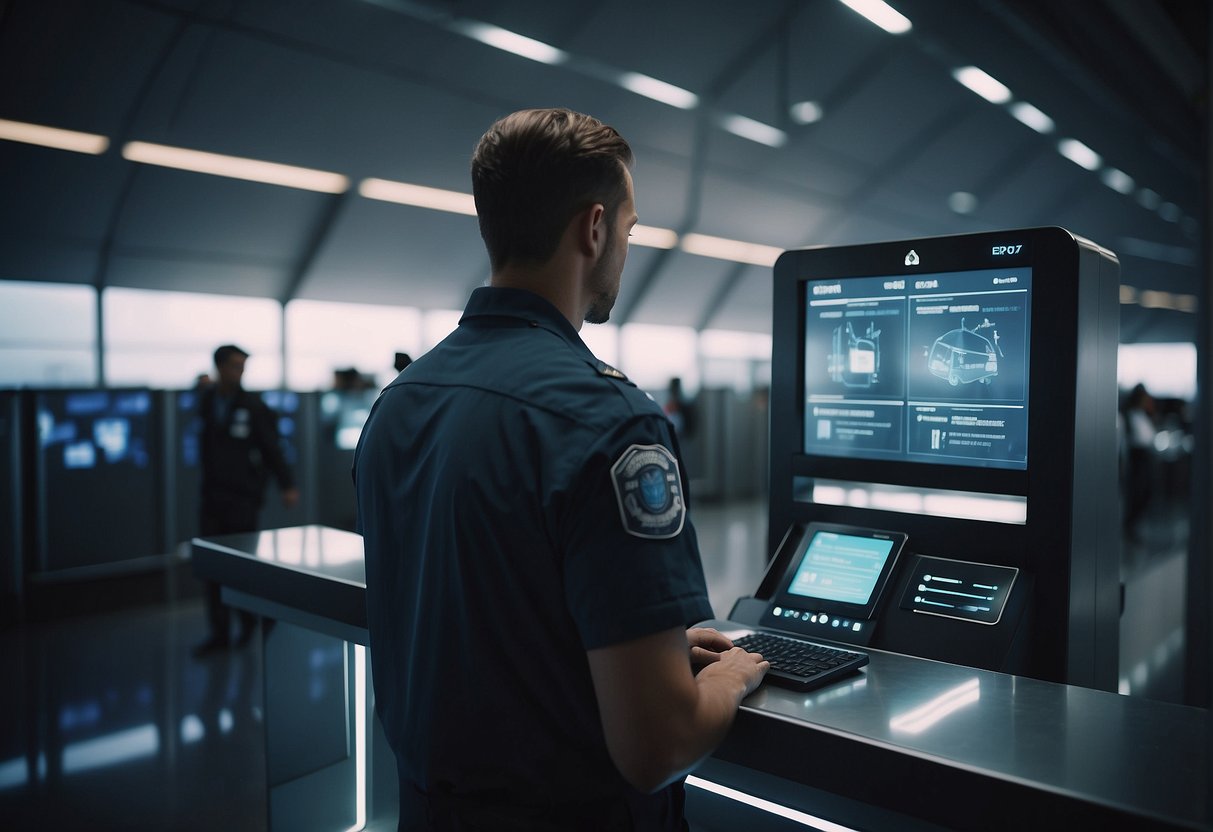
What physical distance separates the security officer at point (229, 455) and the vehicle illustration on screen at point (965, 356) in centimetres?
416

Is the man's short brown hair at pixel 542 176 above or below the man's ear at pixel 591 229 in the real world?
above

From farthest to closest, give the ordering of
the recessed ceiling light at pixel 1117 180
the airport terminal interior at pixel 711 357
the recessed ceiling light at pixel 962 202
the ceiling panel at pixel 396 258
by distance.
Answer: the recessed ceiling light at pixel 1117 180
the recessed ceiling light at pixel 962 202
the ceiling panel at pixel 396 258
the airport terminal interior at pixel 711 357

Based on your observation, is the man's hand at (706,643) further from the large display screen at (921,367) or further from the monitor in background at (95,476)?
the monitor in background at (95,476)

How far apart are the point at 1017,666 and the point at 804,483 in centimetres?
53

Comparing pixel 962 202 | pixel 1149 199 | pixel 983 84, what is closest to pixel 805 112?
pixel 983 84

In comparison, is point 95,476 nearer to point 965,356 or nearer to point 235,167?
point 235,167

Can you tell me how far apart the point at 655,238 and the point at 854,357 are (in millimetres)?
9163

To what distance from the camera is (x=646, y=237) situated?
34.4 feet

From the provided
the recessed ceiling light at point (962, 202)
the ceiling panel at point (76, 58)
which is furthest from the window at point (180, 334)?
the recessed ceiling light at point (962, 202)

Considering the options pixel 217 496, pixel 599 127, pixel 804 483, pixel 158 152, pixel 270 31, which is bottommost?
pixel 217 496

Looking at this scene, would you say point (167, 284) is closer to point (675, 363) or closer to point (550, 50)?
point (550, 50)

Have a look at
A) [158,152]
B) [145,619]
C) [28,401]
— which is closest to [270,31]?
[158,152]

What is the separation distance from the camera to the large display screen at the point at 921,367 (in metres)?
1.51

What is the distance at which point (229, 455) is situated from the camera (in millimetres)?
Result: 4801
